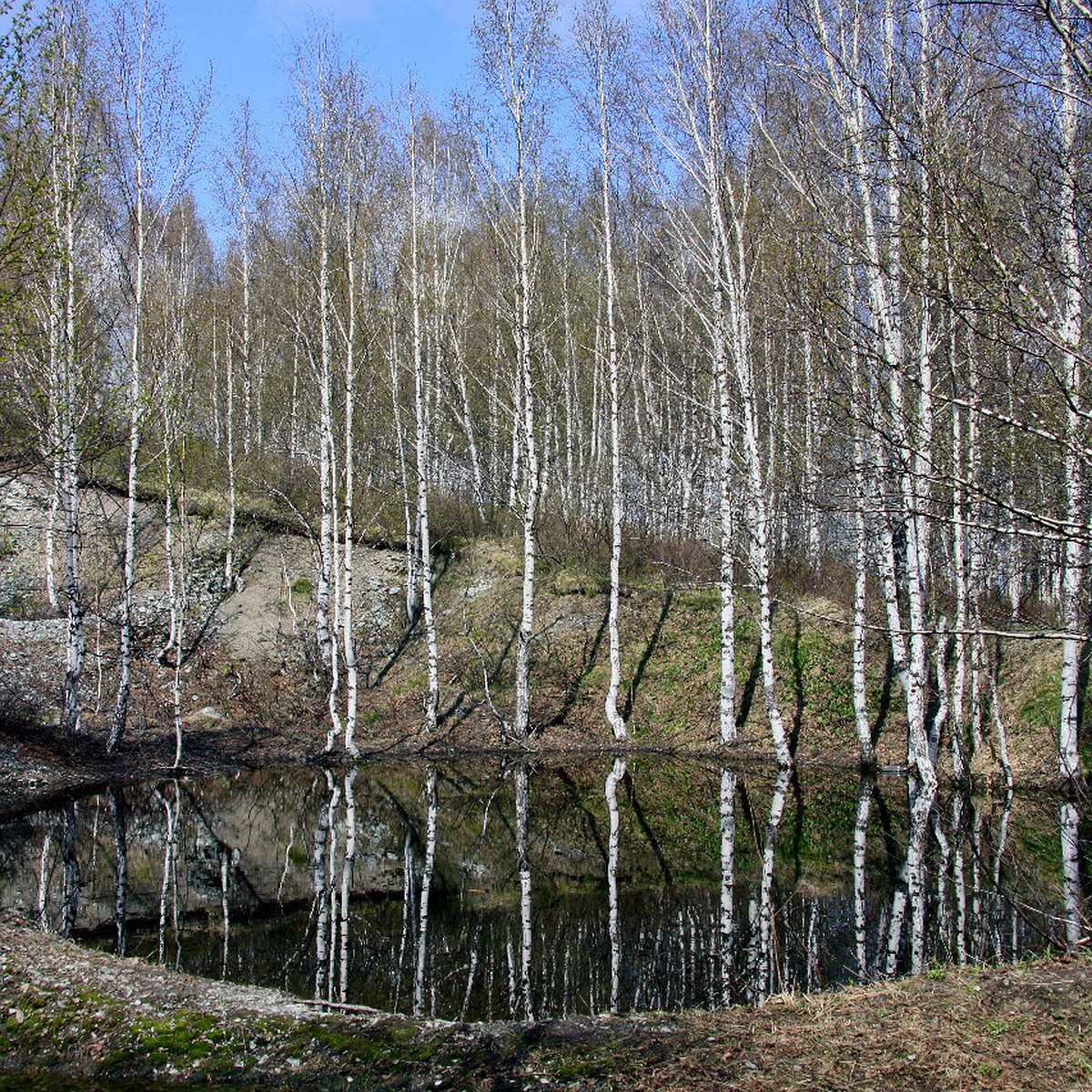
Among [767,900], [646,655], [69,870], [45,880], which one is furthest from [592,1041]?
[646,655]

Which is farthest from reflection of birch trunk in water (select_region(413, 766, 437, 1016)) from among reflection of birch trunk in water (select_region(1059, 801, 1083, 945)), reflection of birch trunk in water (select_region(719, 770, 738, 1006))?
reflection of birch trunk in water (select_region(1059, 801, 1083, 945))

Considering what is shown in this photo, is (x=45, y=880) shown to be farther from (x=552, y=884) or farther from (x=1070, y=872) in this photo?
(x=1070, y=872)

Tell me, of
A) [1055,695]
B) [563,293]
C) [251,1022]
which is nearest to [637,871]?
[251,1022]

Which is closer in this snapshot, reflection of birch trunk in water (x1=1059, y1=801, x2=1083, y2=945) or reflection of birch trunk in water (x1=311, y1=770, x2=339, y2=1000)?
reflection of birch trunk in water (x1=311, y1=770, x2=339, y2=1000)

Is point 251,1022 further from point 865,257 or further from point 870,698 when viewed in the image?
point 870,698

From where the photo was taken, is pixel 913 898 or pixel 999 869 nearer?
pixel 913 898

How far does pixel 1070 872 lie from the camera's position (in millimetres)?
9055

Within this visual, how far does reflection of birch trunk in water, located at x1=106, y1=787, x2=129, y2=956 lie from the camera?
7.92 metres

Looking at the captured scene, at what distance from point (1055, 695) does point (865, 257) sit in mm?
11397

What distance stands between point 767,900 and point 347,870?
4.49m

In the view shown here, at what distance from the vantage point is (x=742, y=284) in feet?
49.7

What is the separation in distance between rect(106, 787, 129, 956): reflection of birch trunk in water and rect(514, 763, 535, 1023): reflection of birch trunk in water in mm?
3158

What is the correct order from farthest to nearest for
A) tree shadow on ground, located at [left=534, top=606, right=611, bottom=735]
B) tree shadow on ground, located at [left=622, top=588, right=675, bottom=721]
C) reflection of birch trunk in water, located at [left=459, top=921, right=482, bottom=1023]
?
1. tree shadow on ground, located at [left=622, top=588, right=675, bottom=721]
2. tree shadow on ground, located at [left=534, top=606, right=611, bottom=735]
3. reflection of birch trunk in water, located at [left=459, top=921, right=482, bottom=1023]

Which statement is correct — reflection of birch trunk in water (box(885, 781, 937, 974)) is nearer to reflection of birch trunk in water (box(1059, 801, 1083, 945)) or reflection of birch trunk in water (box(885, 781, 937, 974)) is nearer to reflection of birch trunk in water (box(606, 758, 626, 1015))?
reflection of birch trunk in water (box(1059, 801, 1083, 945))
